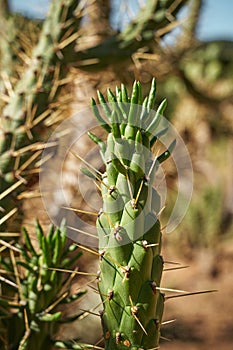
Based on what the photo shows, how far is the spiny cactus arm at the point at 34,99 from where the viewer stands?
5.11 ft

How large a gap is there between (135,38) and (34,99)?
44 cm

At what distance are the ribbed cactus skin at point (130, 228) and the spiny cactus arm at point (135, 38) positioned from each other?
1.07 metres

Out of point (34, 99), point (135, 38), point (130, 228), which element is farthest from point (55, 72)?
point (130, 228)

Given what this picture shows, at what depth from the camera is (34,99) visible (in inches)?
65.8

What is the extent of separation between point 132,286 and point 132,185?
142 millimetres

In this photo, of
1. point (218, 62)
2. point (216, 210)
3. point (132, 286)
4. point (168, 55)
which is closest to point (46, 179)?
point (168, 55)

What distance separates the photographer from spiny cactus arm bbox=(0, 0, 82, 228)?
5.11 ft

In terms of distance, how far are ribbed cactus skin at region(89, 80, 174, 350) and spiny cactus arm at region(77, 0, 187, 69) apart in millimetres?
1066

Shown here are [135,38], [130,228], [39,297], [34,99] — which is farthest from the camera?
[135,38]

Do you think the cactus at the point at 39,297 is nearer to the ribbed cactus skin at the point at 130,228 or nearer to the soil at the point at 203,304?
the ribbed cactus skin at the point at 130,228

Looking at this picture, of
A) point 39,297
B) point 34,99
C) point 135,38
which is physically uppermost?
point 135,38

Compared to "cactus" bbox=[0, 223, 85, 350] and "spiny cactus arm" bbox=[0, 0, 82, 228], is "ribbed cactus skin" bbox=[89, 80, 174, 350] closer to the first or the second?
"cactus" bbox=[0, 223, 85, 350]

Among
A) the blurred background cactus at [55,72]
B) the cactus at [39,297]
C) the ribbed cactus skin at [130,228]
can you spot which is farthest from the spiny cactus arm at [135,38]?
the ribbed cactus skin at [130,228]

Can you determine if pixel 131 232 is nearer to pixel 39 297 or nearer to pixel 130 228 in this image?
pixel 130 228
